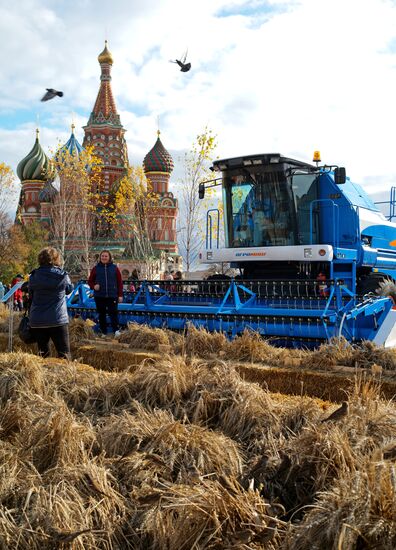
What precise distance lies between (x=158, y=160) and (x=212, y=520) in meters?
45.6

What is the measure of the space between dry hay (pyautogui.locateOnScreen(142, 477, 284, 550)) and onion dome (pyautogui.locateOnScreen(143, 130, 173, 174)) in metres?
45.3

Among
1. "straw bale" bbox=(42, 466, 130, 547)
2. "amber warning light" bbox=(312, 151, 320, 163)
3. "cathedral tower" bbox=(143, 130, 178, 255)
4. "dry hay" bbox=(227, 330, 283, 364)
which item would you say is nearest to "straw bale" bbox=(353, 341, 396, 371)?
"dry hay" bbox=(227, 330, 283, 364)

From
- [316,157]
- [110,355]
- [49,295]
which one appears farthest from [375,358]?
[316,157]

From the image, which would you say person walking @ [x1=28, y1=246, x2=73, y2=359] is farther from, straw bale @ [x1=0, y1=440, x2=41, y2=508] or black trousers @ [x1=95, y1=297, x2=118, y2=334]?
straw bale @ [x1=0, y1=440, x2=41, y2=508]

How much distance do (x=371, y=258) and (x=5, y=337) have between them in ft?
24.9

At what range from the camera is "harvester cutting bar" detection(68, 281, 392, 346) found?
7422 millimetres

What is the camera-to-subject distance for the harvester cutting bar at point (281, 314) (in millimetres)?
7422

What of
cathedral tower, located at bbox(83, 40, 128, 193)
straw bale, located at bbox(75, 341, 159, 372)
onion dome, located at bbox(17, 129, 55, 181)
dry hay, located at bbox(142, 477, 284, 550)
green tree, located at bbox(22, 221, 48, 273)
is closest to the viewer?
dry hay, located at bbox(142, 477, 284, 550)

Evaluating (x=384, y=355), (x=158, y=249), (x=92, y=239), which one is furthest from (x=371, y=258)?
(x=158, y=249)

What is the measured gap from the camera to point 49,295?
20.7 ft

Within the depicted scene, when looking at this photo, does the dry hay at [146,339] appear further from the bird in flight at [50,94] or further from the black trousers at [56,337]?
the bird in flight at [50,94]

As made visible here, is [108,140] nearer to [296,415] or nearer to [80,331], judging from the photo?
[80,331]

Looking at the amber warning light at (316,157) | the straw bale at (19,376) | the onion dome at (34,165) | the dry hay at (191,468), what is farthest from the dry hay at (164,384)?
the onion dome at (34,165)

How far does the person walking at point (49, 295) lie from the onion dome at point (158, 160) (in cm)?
4119
